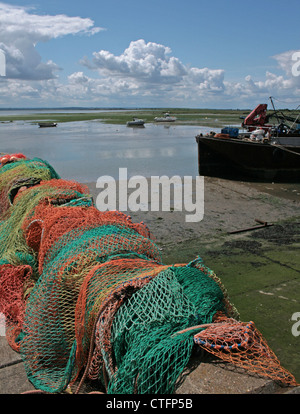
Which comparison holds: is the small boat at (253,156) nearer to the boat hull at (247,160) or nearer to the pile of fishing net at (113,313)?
the boat hull at (247,160)

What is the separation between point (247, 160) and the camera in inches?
609

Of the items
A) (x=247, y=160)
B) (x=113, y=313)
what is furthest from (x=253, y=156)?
(x=113, y=313)

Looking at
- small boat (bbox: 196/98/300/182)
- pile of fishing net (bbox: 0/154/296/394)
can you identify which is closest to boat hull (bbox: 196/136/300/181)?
small boat (bbox: 196/98/300/182)

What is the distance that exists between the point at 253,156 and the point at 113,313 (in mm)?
13810

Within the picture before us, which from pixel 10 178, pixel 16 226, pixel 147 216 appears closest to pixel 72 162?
pixel 147 216

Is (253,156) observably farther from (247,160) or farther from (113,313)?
(113,313)

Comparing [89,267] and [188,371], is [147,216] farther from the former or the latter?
[188,371]

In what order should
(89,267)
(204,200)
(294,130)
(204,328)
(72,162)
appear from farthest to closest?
(72,162), (294,130), (204,200), (89,267), (204,328)

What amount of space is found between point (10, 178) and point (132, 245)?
357 centimetres

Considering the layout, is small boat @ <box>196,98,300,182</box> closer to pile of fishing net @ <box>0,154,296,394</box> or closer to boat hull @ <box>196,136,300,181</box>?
boat hull @ <box>196,136,300,181</box>

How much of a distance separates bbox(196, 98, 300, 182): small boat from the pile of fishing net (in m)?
12.2

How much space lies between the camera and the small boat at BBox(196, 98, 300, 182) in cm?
1508

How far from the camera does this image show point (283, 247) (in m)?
7.36

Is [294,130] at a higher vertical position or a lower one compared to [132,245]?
higher
